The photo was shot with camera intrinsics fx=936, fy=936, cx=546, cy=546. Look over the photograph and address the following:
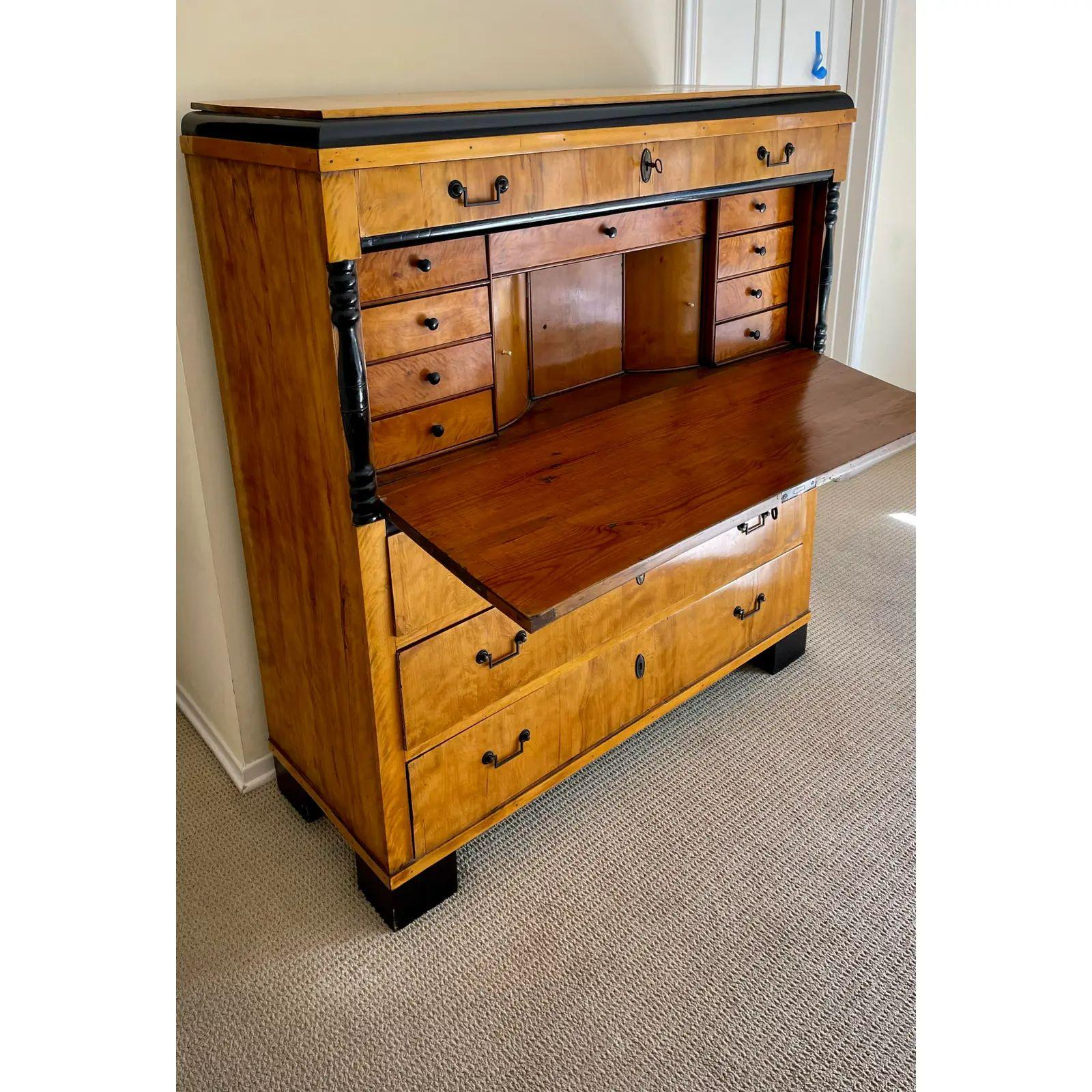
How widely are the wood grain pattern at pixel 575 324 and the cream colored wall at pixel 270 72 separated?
15.8 inches

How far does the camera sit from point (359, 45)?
64.4 inches

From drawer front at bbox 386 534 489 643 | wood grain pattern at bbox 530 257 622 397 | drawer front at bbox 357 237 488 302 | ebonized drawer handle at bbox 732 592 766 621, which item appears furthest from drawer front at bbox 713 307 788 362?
drawer front at bbox 386 534 489 643

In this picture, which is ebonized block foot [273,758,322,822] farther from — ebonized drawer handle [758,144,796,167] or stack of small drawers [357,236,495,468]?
ebonized drawer handle [758,144,796,167]

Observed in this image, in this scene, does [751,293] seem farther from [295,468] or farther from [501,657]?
[295,468]

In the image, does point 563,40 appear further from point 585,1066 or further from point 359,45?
point 585,1066

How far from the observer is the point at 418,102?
1357 mm

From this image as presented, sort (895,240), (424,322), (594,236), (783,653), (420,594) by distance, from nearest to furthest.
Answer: (424,322), (420,594), (594,236), (783,653), (895,240)

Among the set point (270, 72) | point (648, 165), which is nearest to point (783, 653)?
point (648, 165)

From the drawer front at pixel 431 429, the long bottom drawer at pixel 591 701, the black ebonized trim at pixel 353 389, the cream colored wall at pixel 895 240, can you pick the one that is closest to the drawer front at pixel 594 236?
the drawer front at pixel 431 429

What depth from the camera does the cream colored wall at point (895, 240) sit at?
116 inches

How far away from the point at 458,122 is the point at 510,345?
42 centimetres

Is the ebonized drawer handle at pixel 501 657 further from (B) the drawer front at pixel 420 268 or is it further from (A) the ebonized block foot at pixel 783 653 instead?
(A) the ebonized block foot at pixel 783 653
